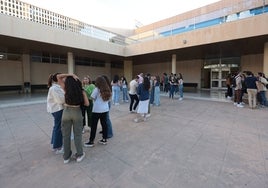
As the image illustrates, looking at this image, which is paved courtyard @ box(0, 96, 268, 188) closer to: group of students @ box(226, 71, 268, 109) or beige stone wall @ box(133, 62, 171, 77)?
group of students @ box(226, 71, 268, 109)

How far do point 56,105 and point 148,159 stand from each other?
6.99 ft

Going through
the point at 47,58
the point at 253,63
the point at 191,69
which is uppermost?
the point at 47,58

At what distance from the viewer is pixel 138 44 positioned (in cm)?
1596

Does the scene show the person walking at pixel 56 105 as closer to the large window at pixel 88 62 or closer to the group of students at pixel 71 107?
the group of students at pixel 71 107

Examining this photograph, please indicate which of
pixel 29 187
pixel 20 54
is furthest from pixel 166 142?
pixel 20 54

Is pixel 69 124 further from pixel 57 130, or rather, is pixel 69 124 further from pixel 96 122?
pixel 96 122

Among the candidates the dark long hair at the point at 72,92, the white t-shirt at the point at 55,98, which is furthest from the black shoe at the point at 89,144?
the dark long hair at the point at 72,92

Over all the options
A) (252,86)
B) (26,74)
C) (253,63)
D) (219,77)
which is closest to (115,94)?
(252,86)

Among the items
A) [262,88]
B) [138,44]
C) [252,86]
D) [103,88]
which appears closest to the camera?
[103,88]

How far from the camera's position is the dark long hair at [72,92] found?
287 cm

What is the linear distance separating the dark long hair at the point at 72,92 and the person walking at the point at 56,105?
1.36 feet

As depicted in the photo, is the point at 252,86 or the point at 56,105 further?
the point at 252,86

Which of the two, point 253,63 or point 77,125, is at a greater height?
point 253,63

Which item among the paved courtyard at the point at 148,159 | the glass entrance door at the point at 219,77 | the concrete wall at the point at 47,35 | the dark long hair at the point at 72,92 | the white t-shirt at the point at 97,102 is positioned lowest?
the paved courtyard at the point at 148,159
